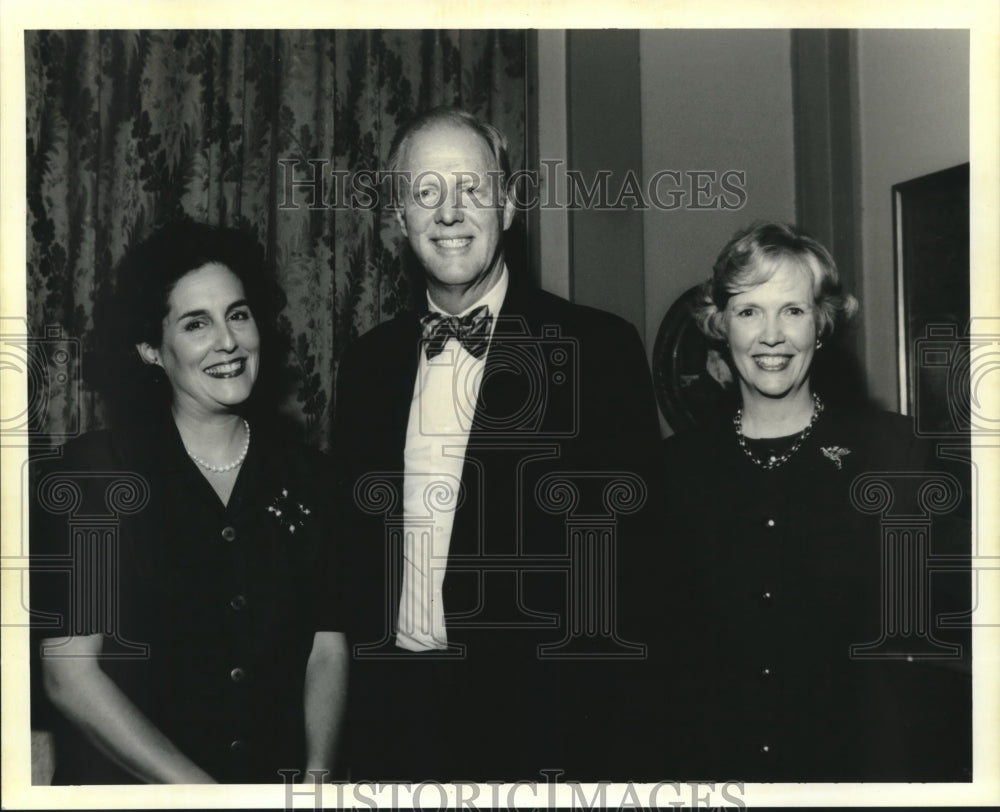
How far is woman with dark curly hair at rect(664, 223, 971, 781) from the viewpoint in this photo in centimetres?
285

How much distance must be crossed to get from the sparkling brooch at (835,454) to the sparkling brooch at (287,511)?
1.37 metres

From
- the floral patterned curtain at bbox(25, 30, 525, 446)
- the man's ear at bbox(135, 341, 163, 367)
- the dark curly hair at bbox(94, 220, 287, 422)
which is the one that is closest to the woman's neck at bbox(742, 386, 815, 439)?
the floral patterned curtain at bbox(25, 30, 525, 446)

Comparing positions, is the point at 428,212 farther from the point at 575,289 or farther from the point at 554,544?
the point at 554,544

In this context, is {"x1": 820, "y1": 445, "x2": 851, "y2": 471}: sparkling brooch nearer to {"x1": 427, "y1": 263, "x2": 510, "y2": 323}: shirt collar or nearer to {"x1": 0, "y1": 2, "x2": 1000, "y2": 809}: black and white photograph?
{"x1": 0, "y1": 2, "x2": 1000, "y2": 809}: black and white photograph

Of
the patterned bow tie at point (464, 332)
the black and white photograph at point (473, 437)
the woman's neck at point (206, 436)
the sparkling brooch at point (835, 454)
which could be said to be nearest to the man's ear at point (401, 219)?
the black and white photograph at point (473, 437)

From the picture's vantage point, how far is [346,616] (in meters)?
2.89

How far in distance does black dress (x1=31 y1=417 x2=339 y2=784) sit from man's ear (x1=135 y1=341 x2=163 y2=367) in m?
0.16

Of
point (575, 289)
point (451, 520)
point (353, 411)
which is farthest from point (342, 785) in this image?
point (575, 289)

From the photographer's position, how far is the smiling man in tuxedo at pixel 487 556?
2881 mm

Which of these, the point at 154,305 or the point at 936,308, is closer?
the point at 154,305

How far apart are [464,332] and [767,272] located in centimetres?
81

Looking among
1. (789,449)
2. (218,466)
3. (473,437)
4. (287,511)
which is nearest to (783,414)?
(789,449)

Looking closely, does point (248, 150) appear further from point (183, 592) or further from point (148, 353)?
point (183, 592)

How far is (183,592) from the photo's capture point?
2838 millimetres
